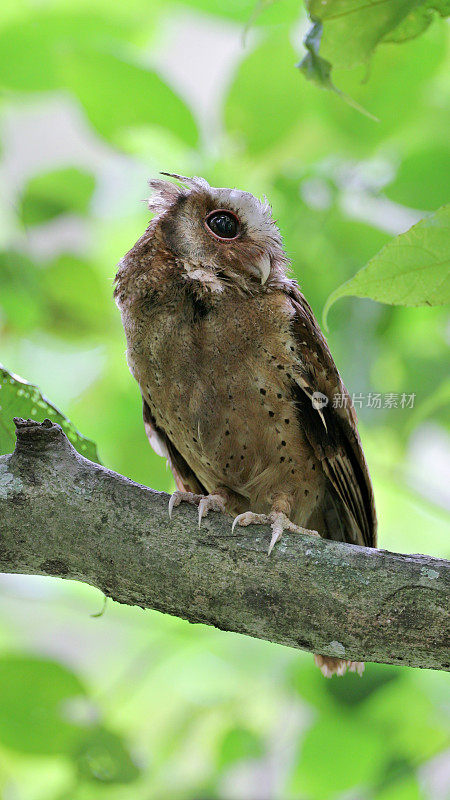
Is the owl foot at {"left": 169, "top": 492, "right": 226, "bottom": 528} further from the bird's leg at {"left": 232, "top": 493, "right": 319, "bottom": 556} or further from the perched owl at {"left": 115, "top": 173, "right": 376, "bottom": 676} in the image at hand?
the perched owl at {"left": 115, "top": 173, "right": 376, "bottom": 676}

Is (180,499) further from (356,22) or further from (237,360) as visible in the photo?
(356,22)

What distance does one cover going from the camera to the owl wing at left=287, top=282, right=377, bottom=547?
7.26 ft

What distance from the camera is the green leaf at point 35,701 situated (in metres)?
2.00

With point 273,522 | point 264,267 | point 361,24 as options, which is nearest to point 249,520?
point 273,522

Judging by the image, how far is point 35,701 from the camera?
6.59 feet

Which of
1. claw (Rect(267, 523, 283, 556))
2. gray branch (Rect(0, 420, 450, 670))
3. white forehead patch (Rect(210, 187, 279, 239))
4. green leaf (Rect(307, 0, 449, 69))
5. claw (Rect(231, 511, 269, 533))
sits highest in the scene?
white forehead patch (Rect(210, 187, 279, 239))

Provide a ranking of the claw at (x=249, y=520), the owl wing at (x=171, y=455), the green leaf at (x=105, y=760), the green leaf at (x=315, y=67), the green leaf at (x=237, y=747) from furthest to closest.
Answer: the owl wing at (x=171, y=455) < the green leaf at (x=237, y=747) < the green leaf at (x=105, y=760) < the claw at (x=249, y=520) < the green leaf at (x=315, y=67)

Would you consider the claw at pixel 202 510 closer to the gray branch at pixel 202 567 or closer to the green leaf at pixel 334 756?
the gray branch at pixel 202 567

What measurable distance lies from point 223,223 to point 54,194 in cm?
66

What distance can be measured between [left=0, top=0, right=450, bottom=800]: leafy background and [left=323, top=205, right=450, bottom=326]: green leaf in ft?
3.49

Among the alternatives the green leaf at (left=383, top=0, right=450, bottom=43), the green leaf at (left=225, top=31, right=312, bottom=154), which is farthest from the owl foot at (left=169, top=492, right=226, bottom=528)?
the green leaf at (left=225, top=31, right=312, bottom=154)

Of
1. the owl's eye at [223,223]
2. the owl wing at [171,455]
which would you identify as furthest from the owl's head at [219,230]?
the owl wing at [171,455]

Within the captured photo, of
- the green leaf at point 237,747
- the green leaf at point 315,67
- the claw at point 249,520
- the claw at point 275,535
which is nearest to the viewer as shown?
the green leaf at point 315,67

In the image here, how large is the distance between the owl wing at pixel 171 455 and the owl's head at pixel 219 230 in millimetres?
484
